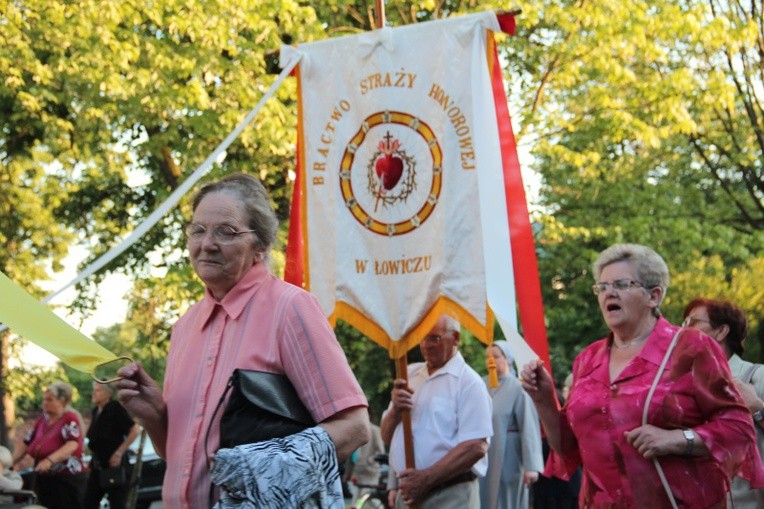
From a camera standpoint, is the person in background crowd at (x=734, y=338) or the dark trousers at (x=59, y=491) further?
the dark trousers at (x=59, y=491)

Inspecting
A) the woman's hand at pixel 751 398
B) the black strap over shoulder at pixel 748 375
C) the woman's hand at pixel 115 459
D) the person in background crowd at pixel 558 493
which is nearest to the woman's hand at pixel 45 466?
the woman's hand at pixel 115 459

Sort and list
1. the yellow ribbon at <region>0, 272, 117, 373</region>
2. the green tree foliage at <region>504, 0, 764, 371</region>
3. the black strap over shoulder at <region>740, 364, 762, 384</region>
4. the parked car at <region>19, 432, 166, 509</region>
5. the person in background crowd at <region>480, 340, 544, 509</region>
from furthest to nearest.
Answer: the parked car at <region>19, 432, 166, 509</region> → the green tree foliage at <region>504, 0, 764, 371</region> → the person in background crowd at <region>480, 340, 544, 509</region> → the black strap over shoulder at <region>740, 364, 762, 384</region> → the yellow ribbon at <region>0, 272, 117, 373</region>

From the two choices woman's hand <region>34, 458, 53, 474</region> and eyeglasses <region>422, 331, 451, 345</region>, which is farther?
woman's hand <region>34, 458, 53, 474</region>

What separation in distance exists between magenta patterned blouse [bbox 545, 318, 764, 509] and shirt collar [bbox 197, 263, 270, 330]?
180cm

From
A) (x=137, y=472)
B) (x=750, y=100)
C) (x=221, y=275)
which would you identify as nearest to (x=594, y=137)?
(x=750, y=100)

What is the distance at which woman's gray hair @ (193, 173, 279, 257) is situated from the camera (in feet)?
12.5

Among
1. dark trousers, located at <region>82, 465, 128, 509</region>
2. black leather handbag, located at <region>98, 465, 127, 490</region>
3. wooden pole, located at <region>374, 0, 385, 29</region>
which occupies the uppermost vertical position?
wooden pole, located at <region>374, 0, 385, 29</region>

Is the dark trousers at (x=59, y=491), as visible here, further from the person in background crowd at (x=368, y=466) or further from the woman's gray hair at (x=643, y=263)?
the woman's gray hair at (x=643, y=263)

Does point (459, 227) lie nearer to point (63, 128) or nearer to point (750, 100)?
point (63, 128)

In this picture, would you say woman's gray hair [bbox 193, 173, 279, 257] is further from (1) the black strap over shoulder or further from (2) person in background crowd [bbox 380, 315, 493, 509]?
(1) the black strap over shoulder

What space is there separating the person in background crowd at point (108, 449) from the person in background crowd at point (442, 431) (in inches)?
206

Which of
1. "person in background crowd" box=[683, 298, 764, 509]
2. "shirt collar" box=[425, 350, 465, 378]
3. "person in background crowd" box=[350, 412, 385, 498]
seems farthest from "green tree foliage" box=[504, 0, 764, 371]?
"person in background crowd" box=[683, 298, 764, 509]

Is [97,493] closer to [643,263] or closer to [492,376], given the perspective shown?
[492,376]

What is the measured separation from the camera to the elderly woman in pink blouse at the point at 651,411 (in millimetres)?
→ 4789
